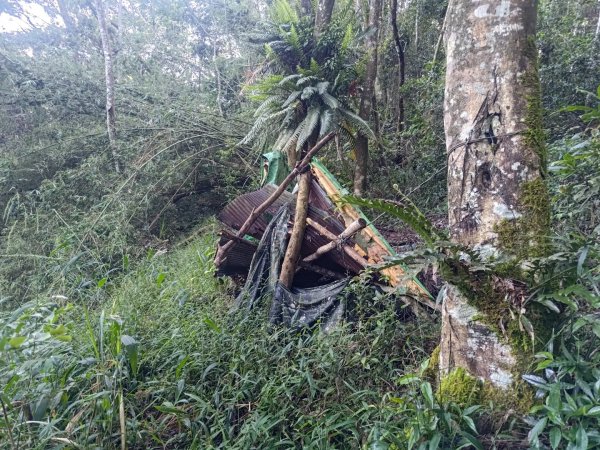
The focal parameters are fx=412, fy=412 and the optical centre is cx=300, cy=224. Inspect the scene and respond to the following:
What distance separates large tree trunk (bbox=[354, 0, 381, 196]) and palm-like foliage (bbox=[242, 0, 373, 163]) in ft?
0.55

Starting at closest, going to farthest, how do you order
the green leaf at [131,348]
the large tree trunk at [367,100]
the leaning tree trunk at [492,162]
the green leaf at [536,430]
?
the green leaf at [536,430], the leaning tree trunk at [492,162], the green leaf at [131,348], the large tree trunk at [367,100]

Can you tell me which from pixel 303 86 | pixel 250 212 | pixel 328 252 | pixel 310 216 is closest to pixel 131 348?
pixel 328 252

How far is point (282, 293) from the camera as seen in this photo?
10.6ft

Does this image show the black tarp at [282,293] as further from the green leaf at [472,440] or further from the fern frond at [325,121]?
the green leaf at [472,440]

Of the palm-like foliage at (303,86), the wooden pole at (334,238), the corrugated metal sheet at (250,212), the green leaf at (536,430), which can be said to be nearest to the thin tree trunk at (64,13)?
the palm-like foliage at (303,86)

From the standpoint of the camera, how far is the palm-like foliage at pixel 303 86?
4.93 meters

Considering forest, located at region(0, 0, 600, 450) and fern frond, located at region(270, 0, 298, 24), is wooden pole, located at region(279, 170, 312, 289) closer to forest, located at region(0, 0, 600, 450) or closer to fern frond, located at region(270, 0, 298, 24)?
forest, located at region(0, 0, 600, 450)

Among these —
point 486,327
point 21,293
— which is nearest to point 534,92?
point 486,327

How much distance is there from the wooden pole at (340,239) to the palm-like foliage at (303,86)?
66.8 inches

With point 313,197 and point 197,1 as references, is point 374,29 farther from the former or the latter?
point 197,1

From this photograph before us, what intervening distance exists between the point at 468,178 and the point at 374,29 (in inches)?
173

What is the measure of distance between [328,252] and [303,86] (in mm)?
2467

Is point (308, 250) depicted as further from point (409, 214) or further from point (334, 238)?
point (409, 214)

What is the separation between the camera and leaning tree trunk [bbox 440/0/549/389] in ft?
5.44
